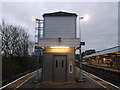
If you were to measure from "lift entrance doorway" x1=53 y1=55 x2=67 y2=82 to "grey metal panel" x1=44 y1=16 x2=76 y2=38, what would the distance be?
2.53 m

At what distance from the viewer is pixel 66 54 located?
11750mm

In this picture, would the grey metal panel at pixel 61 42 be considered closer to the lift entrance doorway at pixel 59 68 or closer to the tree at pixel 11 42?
the lift entrance doorway at pixel 59 68

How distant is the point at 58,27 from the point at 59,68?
4.19 metres

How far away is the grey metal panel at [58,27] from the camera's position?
13.1 m

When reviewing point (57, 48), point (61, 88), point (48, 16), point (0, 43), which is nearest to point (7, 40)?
point (0, 43)

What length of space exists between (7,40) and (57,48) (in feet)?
61.8

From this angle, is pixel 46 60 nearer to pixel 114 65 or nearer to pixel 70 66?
pixel 70 66

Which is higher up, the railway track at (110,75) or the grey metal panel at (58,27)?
the grey metal panel at (58,27)

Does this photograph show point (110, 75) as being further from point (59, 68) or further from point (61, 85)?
point (61, 85)

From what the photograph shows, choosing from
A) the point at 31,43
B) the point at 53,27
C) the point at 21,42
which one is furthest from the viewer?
the point at 31,43

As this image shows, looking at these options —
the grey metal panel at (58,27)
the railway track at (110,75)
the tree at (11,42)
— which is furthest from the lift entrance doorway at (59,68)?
the tree at (11,42)

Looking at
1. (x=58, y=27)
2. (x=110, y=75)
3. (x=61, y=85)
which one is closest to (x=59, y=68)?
(x=61, y=85)

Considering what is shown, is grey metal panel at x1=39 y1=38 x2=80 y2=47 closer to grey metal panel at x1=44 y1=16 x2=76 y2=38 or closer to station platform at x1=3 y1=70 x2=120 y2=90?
grey metal panel at x1=44 y1=16 x2=76 y2=38

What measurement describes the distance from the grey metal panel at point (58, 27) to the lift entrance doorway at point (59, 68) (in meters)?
2.53
